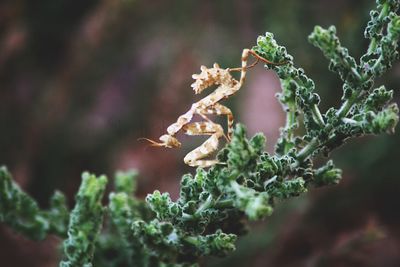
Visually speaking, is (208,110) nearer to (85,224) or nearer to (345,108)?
(345,108)

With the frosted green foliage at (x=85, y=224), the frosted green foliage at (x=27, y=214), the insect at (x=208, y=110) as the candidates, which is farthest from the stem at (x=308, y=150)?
the frosted green foliage at (x=27, y=214)

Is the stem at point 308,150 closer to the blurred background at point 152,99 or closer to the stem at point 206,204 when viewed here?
the stem at point 206,204

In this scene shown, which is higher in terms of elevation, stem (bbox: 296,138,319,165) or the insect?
the insect

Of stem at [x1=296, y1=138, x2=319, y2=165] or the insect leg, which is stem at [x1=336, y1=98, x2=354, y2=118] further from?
the insect leg

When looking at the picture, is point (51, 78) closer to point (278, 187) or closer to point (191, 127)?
point (191, 127)

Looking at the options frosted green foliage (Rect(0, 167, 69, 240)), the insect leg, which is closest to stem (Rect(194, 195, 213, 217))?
the insect leg

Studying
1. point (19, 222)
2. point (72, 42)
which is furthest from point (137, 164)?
point (19, 222)
